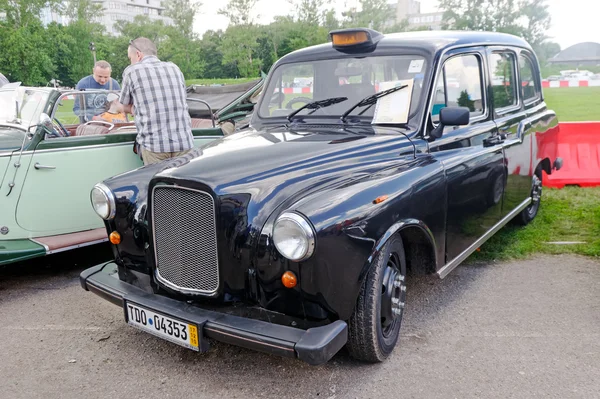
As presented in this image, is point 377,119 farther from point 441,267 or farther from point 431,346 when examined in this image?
point 431,346

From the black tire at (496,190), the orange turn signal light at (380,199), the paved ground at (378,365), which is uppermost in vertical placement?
the orange turn signal light at (380,199)

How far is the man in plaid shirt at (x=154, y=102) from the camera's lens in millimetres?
4938

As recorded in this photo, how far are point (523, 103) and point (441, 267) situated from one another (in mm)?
2495

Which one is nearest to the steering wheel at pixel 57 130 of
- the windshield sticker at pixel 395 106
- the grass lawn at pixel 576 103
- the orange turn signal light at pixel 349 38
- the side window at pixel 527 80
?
the orange turn signal light at pixel 349 38

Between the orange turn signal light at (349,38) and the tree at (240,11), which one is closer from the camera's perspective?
the orange turn signal light at (349,38)

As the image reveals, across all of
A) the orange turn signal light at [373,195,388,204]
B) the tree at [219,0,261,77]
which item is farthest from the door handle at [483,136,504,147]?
the tree at [219,0,261,77]

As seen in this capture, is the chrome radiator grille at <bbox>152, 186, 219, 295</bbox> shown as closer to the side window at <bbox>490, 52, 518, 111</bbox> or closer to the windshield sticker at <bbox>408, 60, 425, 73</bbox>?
the windshield sticker at <bbox>408, 60, 425, 73</bbox>

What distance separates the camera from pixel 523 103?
17.6 ft

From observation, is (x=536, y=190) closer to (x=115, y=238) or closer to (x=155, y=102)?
(x=155, y=102)

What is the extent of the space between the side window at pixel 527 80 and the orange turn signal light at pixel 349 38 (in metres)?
2.06

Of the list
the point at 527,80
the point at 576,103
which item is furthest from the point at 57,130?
the point at 576,103

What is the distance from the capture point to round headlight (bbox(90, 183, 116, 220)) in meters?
3.51

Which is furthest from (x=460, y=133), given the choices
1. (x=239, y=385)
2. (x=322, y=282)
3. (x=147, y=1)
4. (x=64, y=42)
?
(x=147, y=1)

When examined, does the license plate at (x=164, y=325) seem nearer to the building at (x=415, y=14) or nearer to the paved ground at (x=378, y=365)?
the paved ground at (x=378, y=365)
